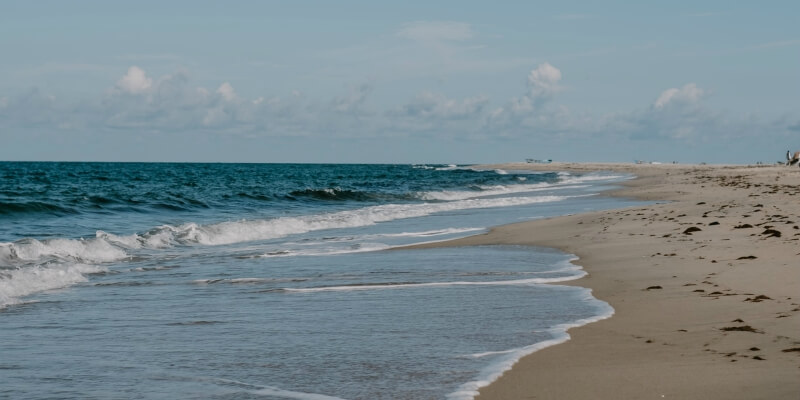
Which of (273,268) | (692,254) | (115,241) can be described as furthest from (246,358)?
(115,241)

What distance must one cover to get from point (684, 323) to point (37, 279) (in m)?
8.35

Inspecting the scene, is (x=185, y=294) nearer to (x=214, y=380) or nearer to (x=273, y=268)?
(x=273, y=268)

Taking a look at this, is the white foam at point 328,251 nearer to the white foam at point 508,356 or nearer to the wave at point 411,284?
the wave at point 411,284

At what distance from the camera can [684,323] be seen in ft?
23.2

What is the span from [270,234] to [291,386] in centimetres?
1559

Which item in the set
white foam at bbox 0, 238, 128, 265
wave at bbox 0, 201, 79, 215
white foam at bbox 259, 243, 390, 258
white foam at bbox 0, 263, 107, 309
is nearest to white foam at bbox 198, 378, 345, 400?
white foam at bbox 0, 263, 107, 309

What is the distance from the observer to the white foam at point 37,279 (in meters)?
9.94

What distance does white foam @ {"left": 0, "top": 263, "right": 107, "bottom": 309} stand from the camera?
32.6 ft

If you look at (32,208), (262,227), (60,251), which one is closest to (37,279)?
(60,251)

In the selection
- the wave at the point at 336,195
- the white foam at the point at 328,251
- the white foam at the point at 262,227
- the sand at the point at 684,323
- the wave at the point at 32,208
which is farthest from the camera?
the wave at the point at 336,195

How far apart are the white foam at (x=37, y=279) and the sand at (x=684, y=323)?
6.57 m

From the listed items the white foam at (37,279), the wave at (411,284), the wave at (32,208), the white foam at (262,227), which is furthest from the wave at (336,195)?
the wave at (411,284)

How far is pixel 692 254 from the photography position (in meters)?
11.7

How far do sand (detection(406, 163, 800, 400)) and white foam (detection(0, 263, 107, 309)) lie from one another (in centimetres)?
657
